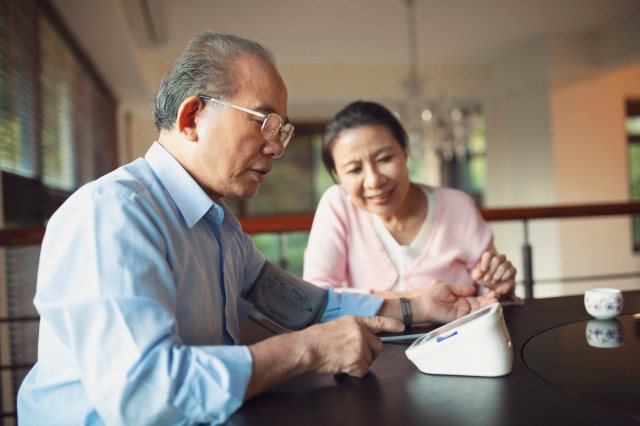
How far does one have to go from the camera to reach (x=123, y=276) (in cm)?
74

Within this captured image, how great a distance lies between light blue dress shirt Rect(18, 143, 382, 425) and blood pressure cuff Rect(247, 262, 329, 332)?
0.32 meters

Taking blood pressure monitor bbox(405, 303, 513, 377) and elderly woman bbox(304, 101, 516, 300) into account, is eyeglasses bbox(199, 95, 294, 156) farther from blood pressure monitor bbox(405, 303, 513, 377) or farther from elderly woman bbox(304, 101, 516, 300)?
elderly woman bbox(304, 101, 516, 300)

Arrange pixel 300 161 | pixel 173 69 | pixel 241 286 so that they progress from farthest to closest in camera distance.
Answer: pixel 300 161
pixel 241 286
pixel 173 69

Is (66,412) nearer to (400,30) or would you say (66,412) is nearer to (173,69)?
(173,69)

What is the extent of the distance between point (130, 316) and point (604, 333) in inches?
36.4

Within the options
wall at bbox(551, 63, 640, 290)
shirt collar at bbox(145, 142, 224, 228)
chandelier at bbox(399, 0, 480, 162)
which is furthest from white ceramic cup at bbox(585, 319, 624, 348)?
wall at bbox(551, 63, 640, 290)

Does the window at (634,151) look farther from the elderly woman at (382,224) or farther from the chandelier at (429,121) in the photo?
the elderly woman at (382,224)

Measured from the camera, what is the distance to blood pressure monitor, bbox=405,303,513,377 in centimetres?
85

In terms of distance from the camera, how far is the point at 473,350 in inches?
33.6

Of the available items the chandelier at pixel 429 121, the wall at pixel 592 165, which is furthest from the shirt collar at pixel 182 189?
the wall at pixel 592 165

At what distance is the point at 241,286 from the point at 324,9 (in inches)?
164

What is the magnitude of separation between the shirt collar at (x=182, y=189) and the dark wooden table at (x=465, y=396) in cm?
34

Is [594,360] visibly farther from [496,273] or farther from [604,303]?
[496,273]

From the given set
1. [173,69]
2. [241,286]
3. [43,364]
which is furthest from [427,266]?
[43,364]
